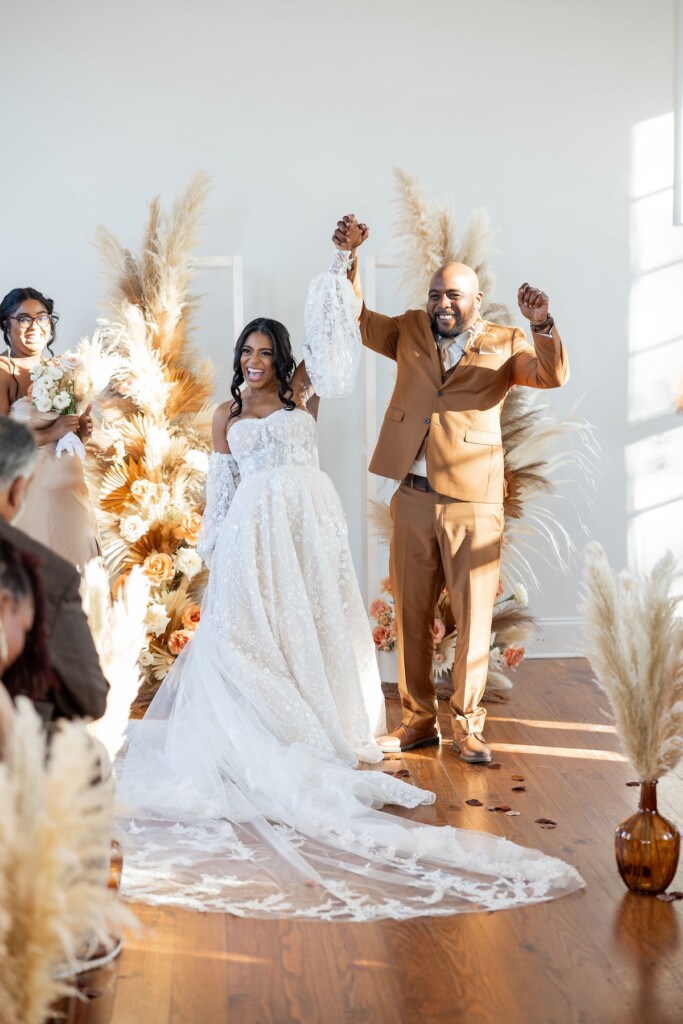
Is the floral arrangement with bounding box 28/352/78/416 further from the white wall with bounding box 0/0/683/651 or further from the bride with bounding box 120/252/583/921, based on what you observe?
the white wall with bounding box 0/0/683/651

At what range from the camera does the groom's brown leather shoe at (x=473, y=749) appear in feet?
14.4

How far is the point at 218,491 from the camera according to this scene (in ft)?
14.5

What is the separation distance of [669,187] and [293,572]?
3193 millimetres

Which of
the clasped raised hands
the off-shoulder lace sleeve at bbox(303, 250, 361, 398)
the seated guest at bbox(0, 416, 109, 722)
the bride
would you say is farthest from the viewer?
the off-shoulder lace sleeve at bbox(303, 250, 361, 398)

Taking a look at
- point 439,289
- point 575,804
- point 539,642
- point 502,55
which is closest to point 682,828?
point 575,804

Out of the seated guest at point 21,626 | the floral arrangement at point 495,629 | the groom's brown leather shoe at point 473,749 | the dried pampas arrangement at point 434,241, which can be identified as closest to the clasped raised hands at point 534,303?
the dried pampas arrangement at point 434,241

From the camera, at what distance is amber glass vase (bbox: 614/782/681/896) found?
10.3 ft

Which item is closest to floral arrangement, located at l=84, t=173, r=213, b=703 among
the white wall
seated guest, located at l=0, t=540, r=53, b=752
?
the white wall

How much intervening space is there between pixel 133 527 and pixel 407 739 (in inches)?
63.6

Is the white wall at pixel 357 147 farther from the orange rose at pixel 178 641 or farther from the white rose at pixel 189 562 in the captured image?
the orange rose at pixel 178 641

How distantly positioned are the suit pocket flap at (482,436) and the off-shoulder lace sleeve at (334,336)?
0.48 metres

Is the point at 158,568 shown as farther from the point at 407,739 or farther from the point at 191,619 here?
the point at 407,739

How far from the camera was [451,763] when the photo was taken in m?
4.39

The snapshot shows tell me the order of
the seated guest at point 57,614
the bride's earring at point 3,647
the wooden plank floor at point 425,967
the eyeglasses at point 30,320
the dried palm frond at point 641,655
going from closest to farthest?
the bride's earring at point 3,647
the seated guest at point 57,614
the wooden plank floor at point 425,967
the dried palm frond at point 641,655
the eyeglasses at point 30,320
